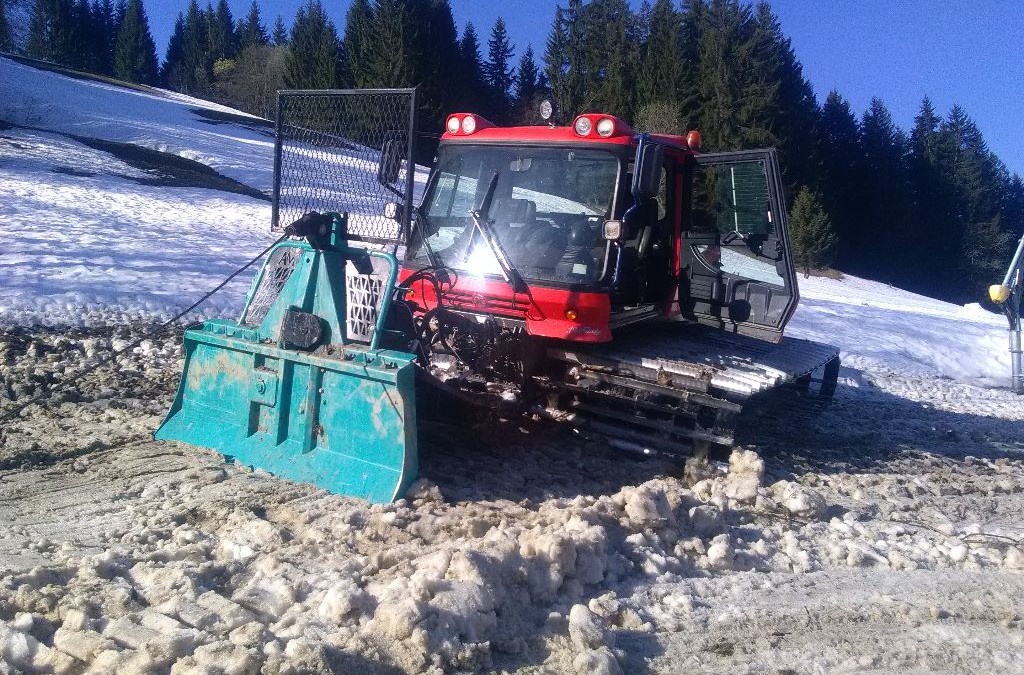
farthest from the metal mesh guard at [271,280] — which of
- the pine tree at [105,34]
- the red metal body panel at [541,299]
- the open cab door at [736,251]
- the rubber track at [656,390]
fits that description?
the pine tree at [105,34]

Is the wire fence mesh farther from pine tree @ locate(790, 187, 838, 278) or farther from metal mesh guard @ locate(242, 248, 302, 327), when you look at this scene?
pine tree @ locate(790, 187, 838, 278)

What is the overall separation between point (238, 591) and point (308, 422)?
1.43 meters

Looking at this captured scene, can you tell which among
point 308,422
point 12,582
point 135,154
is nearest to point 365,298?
point 308,422

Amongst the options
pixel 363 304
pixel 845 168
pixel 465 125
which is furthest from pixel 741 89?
pixel 363 304

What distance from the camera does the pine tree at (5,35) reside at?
165ft

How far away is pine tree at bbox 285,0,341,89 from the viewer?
48688mm

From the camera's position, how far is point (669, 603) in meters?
3.77

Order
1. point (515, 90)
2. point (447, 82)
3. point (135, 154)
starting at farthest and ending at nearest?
1. point (515, 90)
2. point (447, 82)
3. point (135, 154)

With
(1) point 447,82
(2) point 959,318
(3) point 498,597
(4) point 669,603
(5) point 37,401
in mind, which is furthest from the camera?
(1) point 447,82

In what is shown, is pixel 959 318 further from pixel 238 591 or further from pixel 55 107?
pixel 55 107

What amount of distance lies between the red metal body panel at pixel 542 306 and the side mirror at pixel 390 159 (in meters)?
0.94

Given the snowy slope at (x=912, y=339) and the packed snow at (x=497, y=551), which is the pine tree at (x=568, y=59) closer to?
the snowy slope at (x=912, y=339)

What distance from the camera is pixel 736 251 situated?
7.04 m

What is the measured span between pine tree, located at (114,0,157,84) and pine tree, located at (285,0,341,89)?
2416cm
